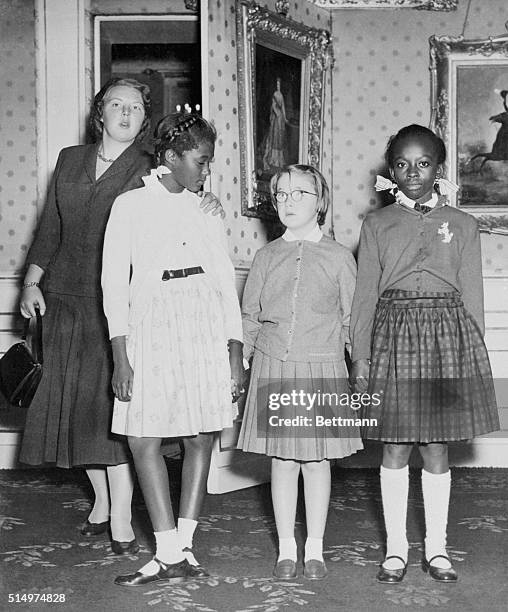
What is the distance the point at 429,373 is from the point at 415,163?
0.63m

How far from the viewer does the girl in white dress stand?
2568 mm

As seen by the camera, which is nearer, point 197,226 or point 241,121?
point 197,226

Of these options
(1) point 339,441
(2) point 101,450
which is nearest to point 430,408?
(1) point 339,441

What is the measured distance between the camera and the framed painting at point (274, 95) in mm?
4082

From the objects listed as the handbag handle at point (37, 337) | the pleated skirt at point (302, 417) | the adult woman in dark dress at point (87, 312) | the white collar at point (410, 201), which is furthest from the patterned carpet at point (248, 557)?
the white collar at point (410, 201)

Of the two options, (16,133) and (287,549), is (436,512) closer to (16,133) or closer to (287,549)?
(287,549)

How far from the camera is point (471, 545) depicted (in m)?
3.14

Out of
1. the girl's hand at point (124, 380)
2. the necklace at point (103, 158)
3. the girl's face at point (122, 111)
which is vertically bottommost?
the girl's hand at point (124, 380)

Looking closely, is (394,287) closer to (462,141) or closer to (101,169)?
(101,169)

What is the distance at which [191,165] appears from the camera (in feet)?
8.64

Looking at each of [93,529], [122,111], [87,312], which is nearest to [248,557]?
[93,529]

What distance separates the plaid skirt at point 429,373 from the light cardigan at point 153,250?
468mm

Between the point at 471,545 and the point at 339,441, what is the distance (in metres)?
0.76

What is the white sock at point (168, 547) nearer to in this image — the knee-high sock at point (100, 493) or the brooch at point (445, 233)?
the knee-high sock at point (100, 493)
